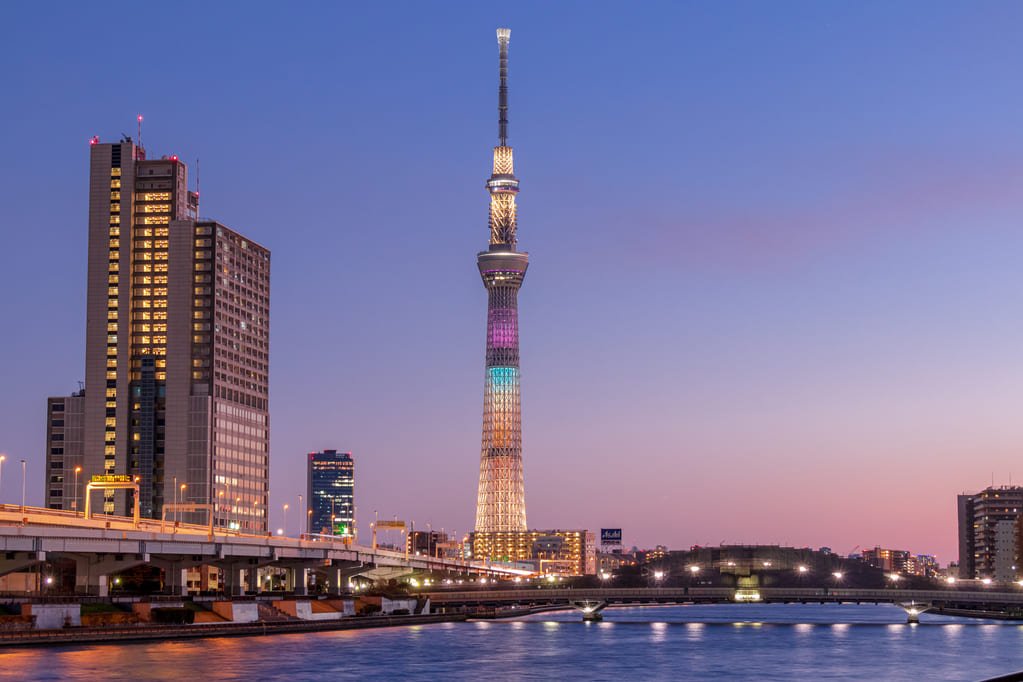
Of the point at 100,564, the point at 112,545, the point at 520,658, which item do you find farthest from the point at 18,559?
the point at 520,658

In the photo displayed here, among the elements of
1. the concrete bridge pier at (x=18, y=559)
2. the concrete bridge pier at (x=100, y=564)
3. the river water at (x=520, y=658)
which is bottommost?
the river water at (x=520, y=658)

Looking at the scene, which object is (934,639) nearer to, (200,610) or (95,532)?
(200,610)

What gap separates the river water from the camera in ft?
394

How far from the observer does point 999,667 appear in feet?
433

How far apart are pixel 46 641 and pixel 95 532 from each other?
12641 millimetres

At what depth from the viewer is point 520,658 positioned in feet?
477

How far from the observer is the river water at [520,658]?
394ft

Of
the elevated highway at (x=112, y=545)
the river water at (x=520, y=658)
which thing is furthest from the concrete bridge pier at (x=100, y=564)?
the river water at (x=520, y=658)

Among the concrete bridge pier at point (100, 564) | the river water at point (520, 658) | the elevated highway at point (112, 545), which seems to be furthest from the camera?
the concrete bridge pier at point (100, 564)

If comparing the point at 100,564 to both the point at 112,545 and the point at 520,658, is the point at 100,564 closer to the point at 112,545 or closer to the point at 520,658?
the point at 112,545

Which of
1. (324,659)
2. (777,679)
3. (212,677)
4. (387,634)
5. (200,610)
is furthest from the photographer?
(387,634)

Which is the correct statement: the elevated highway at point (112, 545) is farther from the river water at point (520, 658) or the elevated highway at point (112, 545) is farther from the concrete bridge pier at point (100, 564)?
the river water at point (520, 658)

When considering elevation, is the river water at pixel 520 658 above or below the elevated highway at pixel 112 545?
below

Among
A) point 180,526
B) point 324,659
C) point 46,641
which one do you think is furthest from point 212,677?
point 180,526
